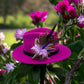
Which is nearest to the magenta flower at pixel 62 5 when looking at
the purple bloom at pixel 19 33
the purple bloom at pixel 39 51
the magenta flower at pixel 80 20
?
the magenta flower at pixel 80 20

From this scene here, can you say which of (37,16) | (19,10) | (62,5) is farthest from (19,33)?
(19,10)

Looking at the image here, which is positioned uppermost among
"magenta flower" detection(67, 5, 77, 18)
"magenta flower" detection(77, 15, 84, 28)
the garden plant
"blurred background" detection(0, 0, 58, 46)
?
"magenta flower" detection(67, 5, 77, 18)

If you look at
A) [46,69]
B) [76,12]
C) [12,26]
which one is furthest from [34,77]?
[12,26]

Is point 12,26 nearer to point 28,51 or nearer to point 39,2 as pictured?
point 39,2

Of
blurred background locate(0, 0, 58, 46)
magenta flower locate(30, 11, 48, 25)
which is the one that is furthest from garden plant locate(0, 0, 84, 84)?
blurred background locate(0, 0, 58, 46)

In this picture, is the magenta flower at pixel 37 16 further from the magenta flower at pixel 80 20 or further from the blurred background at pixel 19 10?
the blurred background at pixel 19 10

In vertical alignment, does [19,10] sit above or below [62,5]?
below

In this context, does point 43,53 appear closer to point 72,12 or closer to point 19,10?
point 72,12

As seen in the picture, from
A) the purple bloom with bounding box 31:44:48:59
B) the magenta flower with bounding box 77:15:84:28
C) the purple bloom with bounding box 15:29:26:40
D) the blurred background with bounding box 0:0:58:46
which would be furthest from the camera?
the blurred background with bounding box 0:0:58:46

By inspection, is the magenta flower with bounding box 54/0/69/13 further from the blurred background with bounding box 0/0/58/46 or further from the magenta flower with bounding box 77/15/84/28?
the blurred background with bounding box 0/0/58/46
